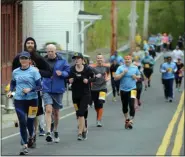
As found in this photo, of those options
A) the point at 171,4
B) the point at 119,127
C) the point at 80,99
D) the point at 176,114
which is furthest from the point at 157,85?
the point at 171,4

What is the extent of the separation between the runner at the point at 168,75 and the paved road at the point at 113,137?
266 cm

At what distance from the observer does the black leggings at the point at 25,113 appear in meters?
12.2

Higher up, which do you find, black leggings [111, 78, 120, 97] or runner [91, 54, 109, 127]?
runner [91, 54, 109, 127]

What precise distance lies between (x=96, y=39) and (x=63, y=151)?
40400mm

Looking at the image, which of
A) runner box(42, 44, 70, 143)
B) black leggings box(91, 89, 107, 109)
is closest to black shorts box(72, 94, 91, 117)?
runner box(42, 44, 70, 143)

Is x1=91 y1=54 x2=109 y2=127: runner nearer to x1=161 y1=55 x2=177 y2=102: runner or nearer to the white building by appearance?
x1=161 y1=55 x2=177 y2=102: runner

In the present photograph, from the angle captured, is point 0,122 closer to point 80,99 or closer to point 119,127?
point 119,127

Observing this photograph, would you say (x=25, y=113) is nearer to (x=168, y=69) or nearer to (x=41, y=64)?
(x=41, y=64)

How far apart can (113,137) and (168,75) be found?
1084cm

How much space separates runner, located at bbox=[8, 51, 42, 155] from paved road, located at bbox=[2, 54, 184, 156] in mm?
605

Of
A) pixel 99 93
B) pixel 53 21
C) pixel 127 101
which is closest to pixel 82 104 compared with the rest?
pixel 127 101

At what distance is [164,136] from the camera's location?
15.4 metres

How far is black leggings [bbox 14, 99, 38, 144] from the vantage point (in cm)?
1216

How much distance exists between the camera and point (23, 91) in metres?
12.1
